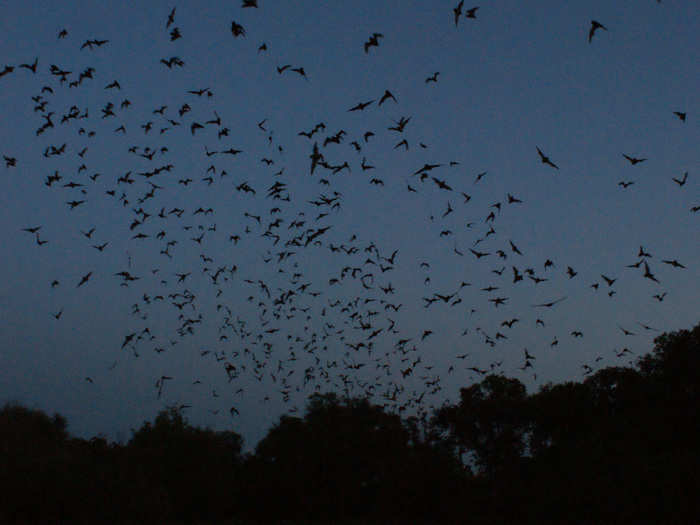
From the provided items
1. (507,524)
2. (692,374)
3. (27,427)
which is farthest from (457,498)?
(27,427)

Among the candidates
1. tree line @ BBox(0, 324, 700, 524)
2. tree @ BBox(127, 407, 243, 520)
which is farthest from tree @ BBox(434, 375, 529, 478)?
tree @ BBox(127, 407, 243, 520)

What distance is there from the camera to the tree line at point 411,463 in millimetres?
36875

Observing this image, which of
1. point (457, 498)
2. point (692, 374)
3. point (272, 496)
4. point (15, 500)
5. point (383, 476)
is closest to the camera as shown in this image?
point (15, 500)

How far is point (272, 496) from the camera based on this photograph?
6003 cm

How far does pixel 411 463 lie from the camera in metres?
45.9

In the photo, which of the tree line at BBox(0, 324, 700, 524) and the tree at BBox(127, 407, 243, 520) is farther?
the tree at BBox(127, 407, 243, 520)

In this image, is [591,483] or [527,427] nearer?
[591,483]

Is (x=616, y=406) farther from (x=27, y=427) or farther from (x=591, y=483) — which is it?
(x=27, y=427)

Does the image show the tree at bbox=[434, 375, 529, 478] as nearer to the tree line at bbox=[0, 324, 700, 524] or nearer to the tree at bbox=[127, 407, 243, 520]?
the tree line at bbox=[0, 324, 700, 524]

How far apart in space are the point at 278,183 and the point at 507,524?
29.2 m

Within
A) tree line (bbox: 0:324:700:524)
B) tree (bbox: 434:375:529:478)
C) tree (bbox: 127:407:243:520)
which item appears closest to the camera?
tree line (bbox: 0:324:700:524)

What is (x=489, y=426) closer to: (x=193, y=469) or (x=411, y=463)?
(x=411, y=463)

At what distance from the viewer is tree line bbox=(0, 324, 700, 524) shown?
36875mm

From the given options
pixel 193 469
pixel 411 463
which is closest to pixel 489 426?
pixel 411 463
